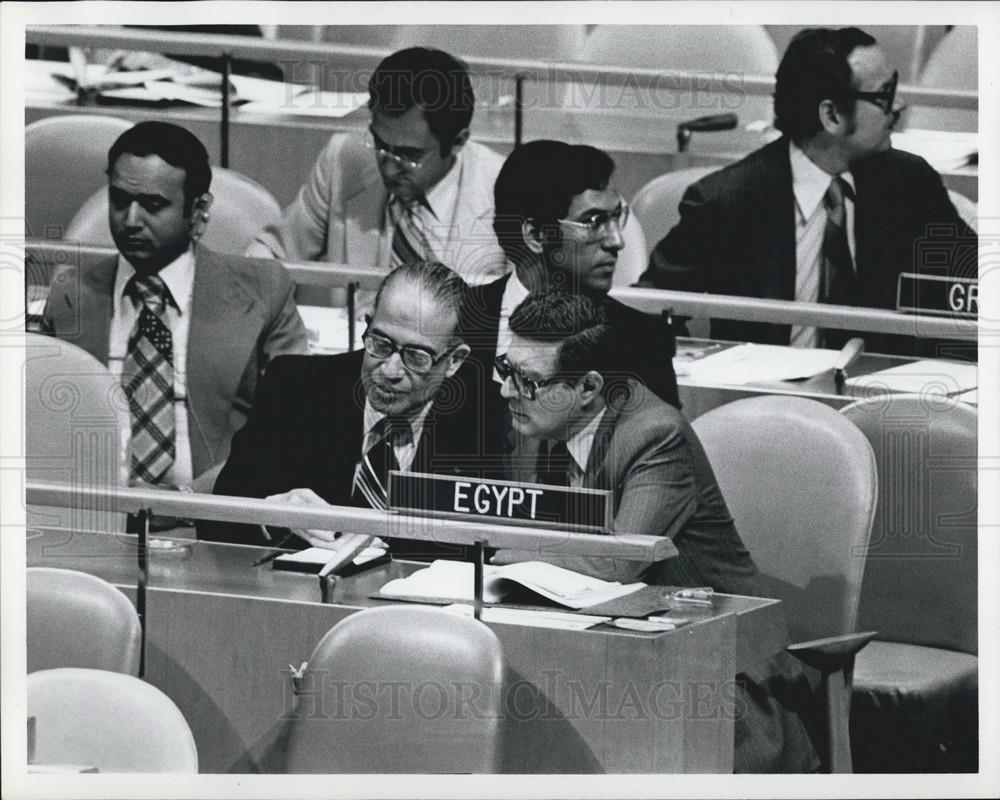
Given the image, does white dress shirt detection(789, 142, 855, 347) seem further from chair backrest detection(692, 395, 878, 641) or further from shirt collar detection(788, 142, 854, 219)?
chair backrest detection(692, 395, 878, 641)

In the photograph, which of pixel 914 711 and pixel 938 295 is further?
pixel 938 295

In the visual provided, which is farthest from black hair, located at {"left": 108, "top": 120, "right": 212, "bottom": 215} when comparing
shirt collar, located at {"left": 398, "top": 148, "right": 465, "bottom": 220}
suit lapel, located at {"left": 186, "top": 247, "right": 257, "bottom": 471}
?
shirt collar, located at {"left": 398, "top": 148, "right": 465, "bottom": 220}

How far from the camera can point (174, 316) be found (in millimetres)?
3785

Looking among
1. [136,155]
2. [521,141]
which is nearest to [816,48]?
[521,141]

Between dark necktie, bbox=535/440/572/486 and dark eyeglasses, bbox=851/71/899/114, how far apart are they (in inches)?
36.4

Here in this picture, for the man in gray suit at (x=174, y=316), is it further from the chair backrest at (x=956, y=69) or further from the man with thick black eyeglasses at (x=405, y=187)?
the chair backrest at (x=956, y=69)

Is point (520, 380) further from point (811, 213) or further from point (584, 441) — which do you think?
point (811, 213)

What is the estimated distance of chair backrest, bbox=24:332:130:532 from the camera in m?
3.65

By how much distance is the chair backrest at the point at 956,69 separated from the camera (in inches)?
141

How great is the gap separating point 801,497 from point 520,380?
1.96ft

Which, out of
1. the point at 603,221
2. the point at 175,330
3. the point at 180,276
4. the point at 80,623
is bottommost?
the point at 80,623

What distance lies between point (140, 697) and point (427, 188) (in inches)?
50.4

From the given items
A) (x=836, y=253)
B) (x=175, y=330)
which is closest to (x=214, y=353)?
(x=175, y=330)

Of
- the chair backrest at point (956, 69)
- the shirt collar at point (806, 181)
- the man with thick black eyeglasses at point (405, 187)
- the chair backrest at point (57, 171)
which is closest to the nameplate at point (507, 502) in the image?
the man with thick black eyeglasses at point (405, 187)
